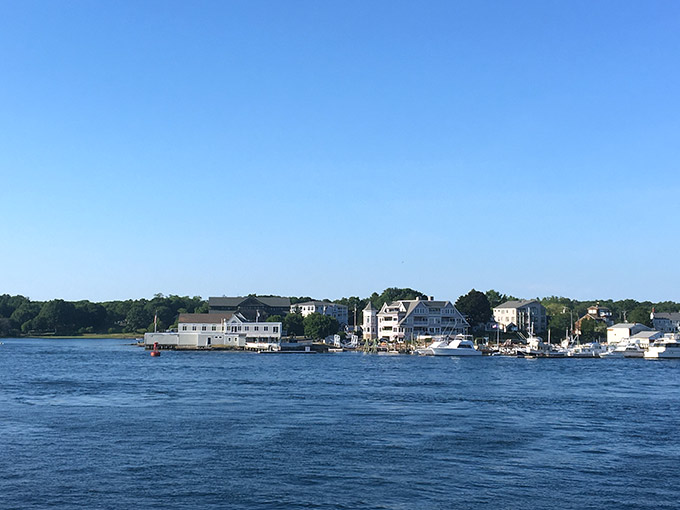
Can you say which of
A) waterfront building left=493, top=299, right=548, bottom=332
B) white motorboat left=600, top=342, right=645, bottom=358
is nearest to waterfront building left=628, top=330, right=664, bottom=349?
white motorboat left=600, top=342, right=645, bottom=358

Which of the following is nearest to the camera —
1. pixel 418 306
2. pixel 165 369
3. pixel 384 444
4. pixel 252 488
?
pixel 252 488

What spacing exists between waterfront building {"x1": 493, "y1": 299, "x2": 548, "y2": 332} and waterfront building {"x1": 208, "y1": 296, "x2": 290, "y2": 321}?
2265 inches

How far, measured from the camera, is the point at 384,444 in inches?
1337

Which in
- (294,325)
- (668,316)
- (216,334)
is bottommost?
(216,334)

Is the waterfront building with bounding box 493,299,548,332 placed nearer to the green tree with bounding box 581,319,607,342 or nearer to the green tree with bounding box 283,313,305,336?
the green tree with bounding box 581,319,607,342

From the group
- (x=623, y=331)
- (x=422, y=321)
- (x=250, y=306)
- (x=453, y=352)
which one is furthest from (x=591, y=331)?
(x=250, y=306)

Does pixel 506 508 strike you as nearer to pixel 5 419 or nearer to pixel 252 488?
pixel 252 488

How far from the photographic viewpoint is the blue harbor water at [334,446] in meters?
24.9

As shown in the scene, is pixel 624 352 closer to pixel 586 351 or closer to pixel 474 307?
pixel 586 351

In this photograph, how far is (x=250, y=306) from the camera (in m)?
187

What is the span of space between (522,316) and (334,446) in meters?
145

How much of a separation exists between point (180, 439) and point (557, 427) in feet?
69.3

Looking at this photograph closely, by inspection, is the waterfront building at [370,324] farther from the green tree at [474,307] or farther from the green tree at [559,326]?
the green tree at [559,326]

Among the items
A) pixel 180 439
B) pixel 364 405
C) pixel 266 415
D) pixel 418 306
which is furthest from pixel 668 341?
pixel 180 439
